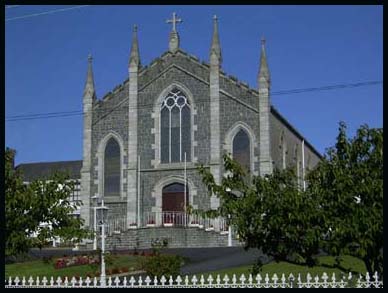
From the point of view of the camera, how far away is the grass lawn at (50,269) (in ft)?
85.4

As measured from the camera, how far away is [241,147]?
142 ft

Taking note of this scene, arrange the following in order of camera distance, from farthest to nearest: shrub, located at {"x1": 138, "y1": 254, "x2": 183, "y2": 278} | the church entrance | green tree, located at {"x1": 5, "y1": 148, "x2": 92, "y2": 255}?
the church entrance → shrub, located at {"x1": 138, "y1": 254, "x2": 183, "y2": 278} → green tree, located at {"x1": 5, "y1": 148, "x2": 92, "y2": 255}

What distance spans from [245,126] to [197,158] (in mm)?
3594

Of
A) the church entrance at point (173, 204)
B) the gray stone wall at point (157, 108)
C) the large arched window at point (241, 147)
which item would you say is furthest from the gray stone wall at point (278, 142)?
the church entrance at point (173, 204)

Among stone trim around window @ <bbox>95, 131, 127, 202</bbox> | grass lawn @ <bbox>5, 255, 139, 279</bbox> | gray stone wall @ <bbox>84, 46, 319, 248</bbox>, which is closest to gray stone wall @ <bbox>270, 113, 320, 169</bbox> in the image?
gray stone wall @ <bbox>84, 46, 319, 248</bbox>

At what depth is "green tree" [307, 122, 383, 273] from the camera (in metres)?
12.9

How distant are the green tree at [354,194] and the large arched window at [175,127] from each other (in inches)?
1198

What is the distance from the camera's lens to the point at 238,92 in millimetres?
43812

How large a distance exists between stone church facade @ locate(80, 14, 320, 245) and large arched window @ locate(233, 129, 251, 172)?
0.20 feet

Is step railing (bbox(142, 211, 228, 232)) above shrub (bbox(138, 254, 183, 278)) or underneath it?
above

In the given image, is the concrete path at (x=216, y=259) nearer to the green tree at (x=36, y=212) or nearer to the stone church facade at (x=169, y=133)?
the green tree at (x=36, y=212)


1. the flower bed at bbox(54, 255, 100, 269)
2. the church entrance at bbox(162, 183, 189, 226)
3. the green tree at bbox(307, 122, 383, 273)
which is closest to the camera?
the green tree at bbox(307, 122, 383, 273)

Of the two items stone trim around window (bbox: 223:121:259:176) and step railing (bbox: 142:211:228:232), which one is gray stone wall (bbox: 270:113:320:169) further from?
step railing (bbox: 142:211:228:232)
